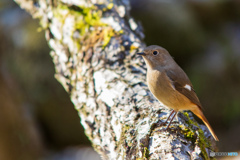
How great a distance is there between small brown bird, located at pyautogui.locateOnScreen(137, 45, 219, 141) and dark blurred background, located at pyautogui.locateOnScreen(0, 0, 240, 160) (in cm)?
302

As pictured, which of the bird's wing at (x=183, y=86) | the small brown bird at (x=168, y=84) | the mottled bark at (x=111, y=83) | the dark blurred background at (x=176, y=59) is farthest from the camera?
the dark blurred background at (x=176, y=59)

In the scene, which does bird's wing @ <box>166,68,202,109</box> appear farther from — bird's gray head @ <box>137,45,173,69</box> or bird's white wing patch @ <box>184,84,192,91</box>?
bird's gray head @ <box>137,45,173,69</box>

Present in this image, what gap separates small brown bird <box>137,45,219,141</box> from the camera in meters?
3.22

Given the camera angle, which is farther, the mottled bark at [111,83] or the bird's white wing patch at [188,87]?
the bird's white wing patch at [188,87]

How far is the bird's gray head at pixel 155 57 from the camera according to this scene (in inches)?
139

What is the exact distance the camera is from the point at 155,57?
12.0 ft

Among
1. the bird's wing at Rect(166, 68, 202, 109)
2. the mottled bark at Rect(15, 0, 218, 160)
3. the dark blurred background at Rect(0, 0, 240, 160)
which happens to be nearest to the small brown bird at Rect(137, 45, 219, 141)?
the bird's wing at Rect(166, 68, 202, 109)

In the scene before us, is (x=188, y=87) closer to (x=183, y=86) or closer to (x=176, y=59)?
(x=183, y=86)

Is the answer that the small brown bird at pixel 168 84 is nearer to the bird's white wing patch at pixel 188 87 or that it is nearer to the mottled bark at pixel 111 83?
the bird's white wing patch at pixel 188 87

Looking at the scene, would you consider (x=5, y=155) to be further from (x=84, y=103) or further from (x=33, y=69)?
(x=84, y=103)

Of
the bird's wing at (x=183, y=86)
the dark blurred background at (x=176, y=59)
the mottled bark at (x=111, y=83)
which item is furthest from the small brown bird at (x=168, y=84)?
the dark blurred background at (x=176, y=59)

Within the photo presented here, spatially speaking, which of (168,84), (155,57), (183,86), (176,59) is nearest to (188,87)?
(183,86)

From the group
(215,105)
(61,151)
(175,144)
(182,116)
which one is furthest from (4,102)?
(215,105)

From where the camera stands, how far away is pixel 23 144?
18.1 feet
